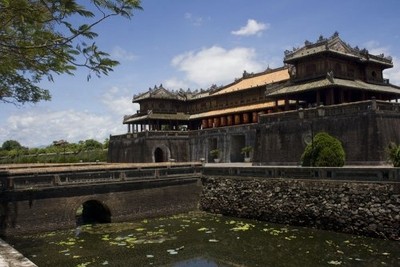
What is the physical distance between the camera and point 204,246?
1633 centimetres

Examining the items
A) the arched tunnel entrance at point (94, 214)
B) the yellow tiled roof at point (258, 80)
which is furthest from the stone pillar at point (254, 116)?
the arched tunnel entrance at point (94, 214)

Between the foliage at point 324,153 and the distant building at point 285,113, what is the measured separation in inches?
156

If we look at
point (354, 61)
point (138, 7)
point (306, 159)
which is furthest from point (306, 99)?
point (138, 7)

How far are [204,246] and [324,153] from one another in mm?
8396

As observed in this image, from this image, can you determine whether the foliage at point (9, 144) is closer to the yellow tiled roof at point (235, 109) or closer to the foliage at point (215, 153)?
the yellow tiled roof at point (235, 109)

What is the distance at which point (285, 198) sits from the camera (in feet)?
66.4

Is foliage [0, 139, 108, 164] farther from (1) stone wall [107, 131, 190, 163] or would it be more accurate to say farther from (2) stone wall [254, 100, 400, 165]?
(2) stone wall [254, 100, 400, 165]

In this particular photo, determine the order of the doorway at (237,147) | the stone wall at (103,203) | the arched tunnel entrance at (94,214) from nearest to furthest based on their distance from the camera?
the stone wall at (103,203) → the arched tunnel entrance at (94,214) → the doorway at (237,147)

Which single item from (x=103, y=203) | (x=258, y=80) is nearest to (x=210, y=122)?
(x=258, y=80)

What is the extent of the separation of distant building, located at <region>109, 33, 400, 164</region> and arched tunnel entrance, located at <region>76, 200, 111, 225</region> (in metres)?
12.9

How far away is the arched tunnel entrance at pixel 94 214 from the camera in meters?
21.9

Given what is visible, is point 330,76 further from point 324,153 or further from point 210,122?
point 210,122

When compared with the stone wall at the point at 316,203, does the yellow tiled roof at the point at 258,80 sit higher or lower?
higher

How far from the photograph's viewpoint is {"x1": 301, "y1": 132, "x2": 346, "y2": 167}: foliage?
67.5ft
